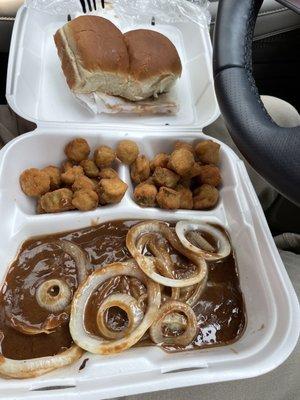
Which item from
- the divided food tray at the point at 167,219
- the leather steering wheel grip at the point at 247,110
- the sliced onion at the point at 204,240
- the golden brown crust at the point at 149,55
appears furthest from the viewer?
the golden brown crust at the point at 149,55

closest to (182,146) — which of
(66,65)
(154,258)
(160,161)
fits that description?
(160,161)

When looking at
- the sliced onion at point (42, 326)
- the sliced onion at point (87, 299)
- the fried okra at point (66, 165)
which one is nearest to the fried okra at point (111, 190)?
the fried okra at point (66, 165)

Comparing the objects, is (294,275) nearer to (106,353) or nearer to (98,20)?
(106,353)

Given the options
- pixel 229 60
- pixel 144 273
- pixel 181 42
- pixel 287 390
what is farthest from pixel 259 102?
pixel 181 42

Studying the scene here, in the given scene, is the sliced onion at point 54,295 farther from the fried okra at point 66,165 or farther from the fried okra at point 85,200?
the fried okra at point 66,165

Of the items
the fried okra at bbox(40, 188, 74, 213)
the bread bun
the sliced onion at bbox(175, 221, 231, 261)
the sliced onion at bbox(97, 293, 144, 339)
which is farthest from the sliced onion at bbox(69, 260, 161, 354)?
the bread bun

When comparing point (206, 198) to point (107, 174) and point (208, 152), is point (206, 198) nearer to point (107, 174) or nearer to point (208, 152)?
point (208, 152)
